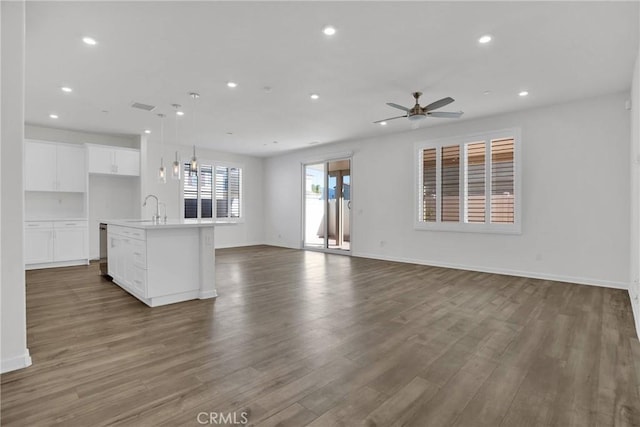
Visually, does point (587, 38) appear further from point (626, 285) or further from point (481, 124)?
point (626, 285)

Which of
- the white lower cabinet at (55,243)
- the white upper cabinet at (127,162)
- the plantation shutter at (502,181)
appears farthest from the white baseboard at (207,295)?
the plantation shutter at (502,181)

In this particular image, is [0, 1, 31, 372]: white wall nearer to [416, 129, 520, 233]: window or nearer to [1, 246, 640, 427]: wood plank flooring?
[1, 246, 640, 427]: wood plank flooring

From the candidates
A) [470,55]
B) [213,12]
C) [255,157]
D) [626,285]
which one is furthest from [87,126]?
[626,285]

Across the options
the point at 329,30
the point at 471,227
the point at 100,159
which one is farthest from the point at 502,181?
the point at 100,159

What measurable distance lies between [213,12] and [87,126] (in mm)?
5563

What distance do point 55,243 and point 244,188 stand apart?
4.94m

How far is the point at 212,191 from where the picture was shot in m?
9.32

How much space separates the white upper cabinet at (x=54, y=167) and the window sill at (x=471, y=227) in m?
7.28

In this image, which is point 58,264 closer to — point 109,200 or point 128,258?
point 109,200

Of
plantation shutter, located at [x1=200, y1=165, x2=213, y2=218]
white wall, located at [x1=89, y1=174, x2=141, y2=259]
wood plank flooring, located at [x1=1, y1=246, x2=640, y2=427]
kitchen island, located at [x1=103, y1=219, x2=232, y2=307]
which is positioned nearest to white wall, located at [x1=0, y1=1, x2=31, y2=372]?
wood plank flooring, located at [x1=1, y1=246, x2=640, y2=427]

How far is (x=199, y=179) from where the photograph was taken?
356 inches

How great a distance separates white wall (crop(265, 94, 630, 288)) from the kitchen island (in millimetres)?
4442

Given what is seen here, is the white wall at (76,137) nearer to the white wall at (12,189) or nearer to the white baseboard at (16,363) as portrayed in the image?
the white wall at (12,189)

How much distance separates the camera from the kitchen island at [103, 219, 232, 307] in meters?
3.74
